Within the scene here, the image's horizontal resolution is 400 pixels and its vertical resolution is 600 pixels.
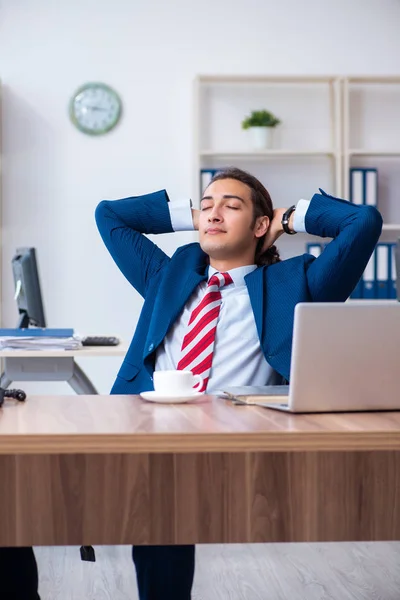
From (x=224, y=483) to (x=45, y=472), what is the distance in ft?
0.82

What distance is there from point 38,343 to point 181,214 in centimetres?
99

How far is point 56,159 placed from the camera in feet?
16.3

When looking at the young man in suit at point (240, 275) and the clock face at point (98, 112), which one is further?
the clock face at point (98, 112)

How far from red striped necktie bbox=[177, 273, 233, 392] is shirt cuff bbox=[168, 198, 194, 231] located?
305 mm

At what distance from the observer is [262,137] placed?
15.9 ft

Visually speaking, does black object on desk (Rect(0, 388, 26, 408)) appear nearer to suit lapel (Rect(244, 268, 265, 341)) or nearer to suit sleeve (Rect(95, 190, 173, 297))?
suit lapel (Rect(244, 268, 265, 341))

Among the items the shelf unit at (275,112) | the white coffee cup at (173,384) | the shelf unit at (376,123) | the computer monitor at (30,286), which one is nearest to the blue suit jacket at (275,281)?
the white coffee cup at (173,384)

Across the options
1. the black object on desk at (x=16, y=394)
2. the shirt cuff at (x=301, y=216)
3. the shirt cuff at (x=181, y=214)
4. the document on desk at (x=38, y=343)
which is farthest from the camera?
the document on desk at (x=38, y=343)

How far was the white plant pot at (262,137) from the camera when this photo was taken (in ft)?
15.9

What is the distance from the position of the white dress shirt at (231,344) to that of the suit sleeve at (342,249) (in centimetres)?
20

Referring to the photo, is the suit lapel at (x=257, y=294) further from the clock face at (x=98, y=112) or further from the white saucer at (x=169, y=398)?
the clock face at (x=98, y=112)

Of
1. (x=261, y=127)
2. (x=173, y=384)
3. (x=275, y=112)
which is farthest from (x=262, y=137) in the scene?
(x=173, y=384)

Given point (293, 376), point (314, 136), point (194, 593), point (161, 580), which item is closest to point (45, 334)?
point (194, 593)

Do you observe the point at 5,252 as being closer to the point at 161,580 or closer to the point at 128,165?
the point at 128,165
